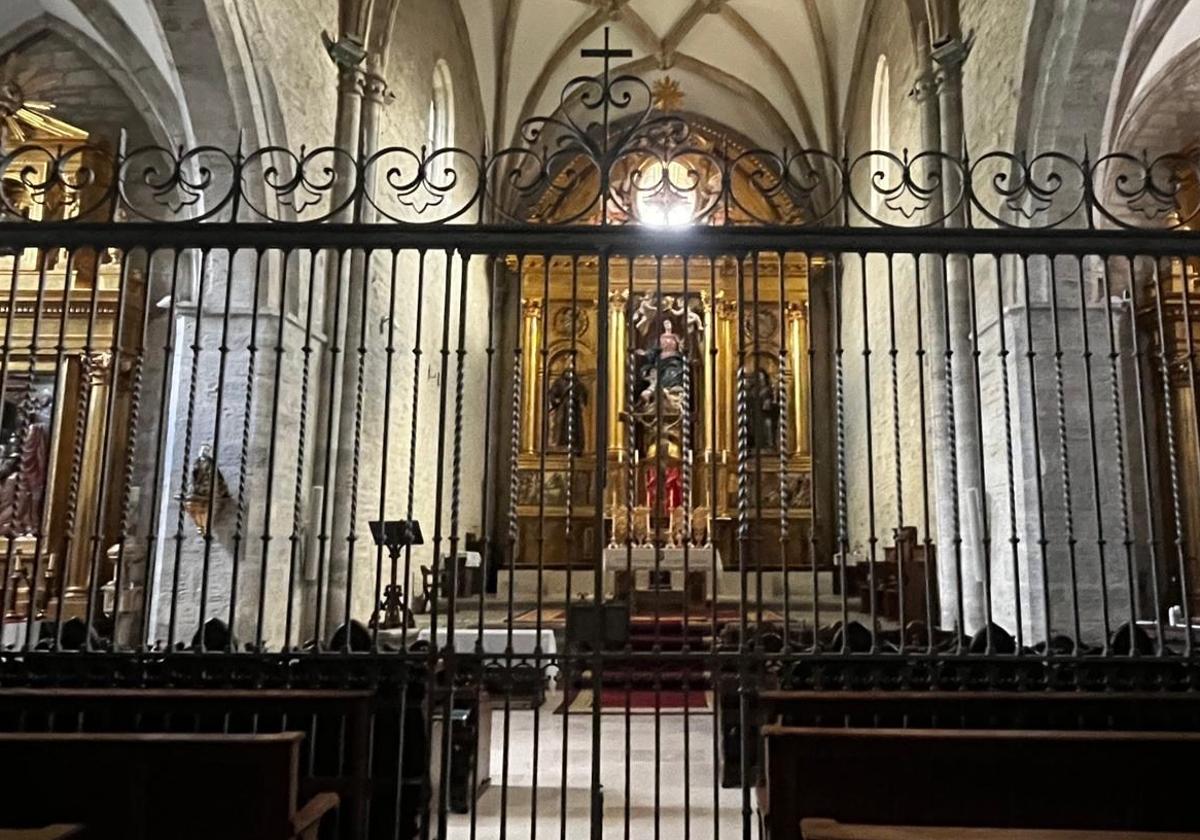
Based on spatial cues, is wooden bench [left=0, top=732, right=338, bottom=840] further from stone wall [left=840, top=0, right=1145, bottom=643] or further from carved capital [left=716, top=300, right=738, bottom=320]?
carved capital [left=716, top=300, right=738, bottom=320]

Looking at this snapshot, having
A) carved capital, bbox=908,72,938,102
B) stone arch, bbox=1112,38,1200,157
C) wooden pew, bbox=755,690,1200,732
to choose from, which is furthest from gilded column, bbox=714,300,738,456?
wooden pew, bbox=755,690,1200,732

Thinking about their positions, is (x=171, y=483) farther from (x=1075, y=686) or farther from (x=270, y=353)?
(x=1075, y=686)

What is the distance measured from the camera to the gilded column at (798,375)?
15.8 m

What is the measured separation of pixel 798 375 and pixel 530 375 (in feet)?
15.7

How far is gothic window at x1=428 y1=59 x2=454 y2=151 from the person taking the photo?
1271 centimetres

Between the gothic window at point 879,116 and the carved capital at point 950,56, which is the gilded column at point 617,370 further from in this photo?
the carved capital at point 950,56

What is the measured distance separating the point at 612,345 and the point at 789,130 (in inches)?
182

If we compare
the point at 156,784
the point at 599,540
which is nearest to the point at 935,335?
the point at 599,540

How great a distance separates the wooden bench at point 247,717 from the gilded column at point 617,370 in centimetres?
1197

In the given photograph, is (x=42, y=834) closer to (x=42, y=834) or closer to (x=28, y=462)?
(x=42, y=834)

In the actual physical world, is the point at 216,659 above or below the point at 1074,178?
below

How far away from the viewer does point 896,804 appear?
2.79 m

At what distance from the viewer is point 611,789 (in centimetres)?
539

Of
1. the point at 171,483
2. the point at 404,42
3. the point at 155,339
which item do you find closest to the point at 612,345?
the point at 404,42
